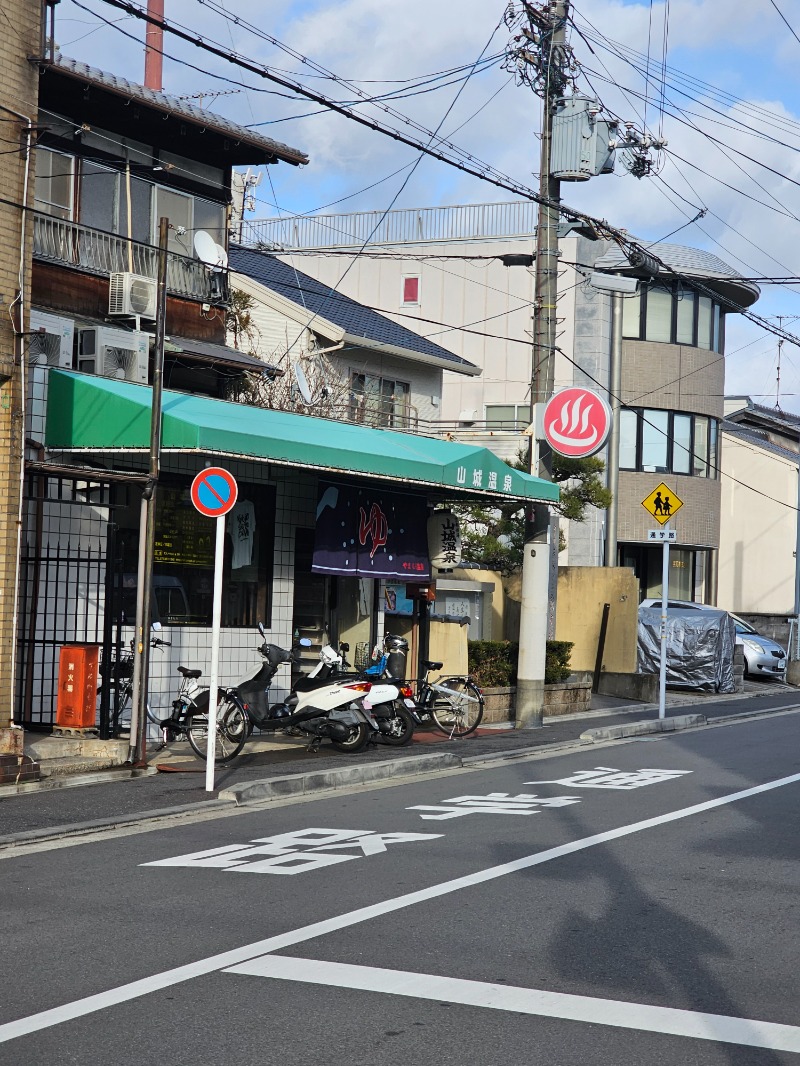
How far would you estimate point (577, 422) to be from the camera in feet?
61.9

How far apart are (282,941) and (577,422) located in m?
13.1

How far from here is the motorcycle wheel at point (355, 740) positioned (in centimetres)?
1507

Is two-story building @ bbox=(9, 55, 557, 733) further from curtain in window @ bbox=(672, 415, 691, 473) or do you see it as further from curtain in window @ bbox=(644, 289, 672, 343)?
curtain in window @ bbox=(672, 415, 691, 473)

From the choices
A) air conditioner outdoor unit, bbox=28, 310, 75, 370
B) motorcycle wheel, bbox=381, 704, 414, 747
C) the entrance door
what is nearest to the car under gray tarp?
motorcycle wheel, bbox=381, 704, 414, 747

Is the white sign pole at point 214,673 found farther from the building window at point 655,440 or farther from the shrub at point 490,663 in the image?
the building window at point 655,440

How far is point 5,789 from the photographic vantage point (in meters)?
11.8

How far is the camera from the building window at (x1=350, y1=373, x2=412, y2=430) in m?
28.1

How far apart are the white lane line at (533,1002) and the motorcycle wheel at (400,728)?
9640 mm

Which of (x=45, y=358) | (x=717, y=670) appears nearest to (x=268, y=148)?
(x=45, y=358)

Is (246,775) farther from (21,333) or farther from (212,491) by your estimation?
(21,333)

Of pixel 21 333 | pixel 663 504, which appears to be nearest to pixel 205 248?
pixel 21 333

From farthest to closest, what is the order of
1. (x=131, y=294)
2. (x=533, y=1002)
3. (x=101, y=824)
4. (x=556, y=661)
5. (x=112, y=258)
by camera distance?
(x=556, y=661), (x=112, y=258), (x=131, y=294), (x=101, y=824), (x=533, y=1002)

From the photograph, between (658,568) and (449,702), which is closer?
(449,702)

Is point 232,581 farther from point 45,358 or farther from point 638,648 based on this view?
point 638,648
